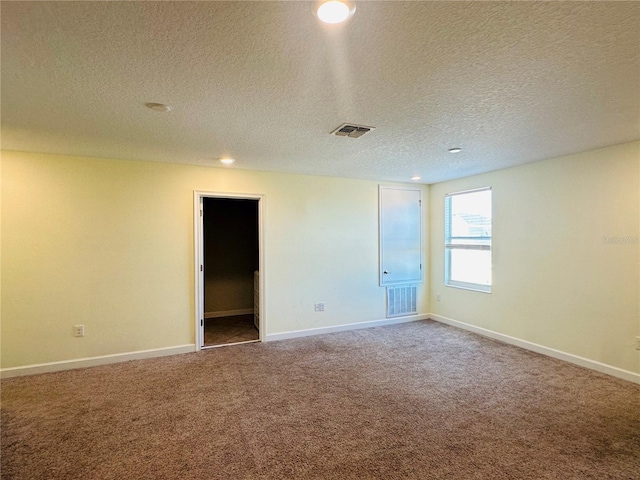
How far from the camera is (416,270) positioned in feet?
18.4

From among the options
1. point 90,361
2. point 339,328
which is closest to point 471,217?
point 339,328

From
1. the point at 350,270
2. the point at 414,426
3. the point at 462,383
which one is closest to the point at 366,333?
the point at 350,270

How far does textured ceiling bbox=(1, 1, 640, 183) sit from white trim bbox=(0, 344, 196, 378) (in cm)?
230

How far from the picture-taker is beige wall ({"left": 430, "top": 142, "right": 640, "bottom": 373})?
128 inches

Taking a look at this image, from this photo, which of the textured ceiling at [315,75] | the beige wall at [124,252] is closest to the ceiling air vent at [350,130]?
the textured ceiling at [315,75]

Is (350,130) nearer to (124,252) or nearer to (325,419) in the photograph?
(325,419)

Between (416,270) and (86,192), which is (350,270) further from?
(86,192)

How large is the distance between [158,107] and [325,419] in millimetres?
2626

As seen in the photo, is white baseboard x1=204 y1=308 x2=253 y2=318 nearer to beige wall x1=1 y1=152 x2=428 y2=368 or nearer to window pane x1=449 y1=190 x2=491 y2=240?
beige wall x1=1 y1=152 x2=428 y2=368

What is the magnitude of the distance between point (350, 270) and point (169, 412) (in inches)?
122

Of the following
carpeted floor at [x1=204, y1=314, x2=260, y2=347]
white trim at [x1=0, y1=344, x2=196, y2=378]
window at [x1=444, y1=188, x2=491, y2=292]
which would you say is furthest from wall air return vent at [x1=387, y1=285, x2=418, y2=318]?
white trim at [x1=0, y1=344, x2=196, y2=378]

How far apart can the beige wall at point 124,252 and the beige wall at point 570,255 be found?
2.34m

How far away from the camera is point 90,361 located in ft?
12.1

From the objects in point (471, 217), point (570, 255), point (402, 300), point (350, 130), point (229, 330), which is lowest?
point (229, 330)
